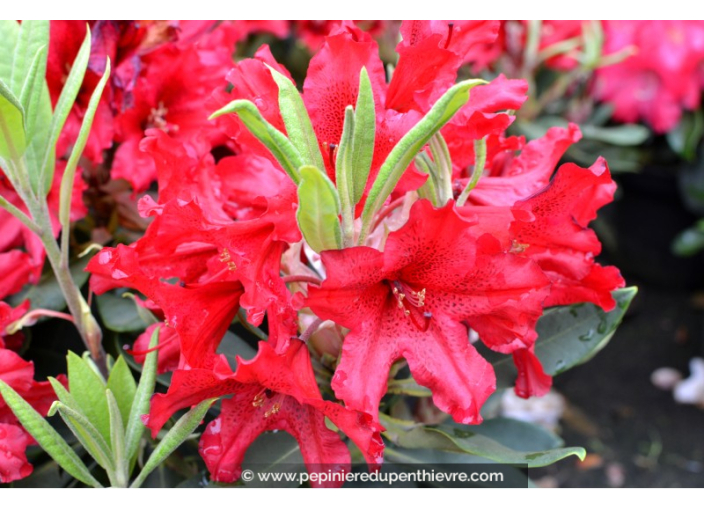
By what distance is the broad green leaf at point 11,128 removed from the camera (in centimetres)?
63

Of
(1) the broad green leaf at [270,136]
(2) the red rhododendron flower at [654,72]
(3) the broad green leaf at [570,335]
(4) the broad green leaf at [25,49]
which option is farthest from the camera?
(2) the red rhododendron flower at [654,72]

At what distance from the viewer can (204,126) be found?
3.01 feet

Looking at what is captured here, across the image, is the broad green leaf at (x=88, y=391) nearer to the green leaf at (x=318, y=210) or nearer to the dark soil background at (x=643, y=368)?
the green leaf at (x=318, y=210)

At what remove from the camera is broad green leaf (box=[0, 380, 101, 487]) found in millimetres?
623

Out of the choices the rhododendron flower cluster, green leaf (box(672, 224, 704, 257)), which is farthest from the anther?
green leaf (box(672, 224, 704, 257))

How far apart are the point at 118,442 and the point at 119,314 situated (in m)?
0.23

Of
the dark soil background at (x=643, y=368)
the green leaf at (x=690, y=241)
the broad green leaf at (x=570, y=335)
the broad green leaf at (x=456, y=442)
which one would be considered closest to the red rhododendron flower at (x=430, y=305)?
the broad green leaf at (x=456, y=442)

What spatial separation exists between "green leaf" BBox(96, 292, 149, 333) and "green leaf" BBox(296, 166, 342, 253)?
33 centimetres

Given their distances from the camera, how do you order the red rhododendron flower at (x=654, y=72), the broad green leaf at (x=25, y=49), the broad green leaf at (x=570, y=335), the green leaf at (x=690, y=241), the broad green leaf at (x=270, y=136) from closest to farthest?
the broad green leaf at (x=270, y=136)
the broad green leaf at (x=25, y=49)
the broad green leaf at (x=570, y=335)
the red rhododendron flower at (x=654, y=72)
the green leaf at (x=690, y=241)

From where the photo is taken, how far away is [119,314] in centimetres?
88

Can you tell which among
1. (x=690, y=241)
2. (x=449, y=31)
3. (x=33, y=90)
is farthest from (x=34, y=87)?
(x=690, y=241)

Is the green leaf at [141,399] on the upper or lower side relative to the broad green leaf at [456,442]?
upper

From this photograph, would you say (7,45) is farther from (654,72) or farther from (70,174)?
(654,72)

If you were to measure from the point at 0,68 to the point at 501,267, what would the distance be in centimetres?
50
